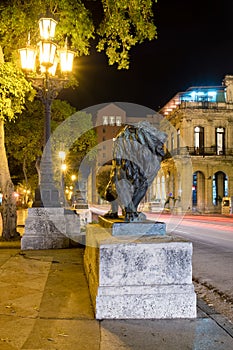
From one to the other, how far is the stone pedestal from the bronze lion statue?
5.95 metres

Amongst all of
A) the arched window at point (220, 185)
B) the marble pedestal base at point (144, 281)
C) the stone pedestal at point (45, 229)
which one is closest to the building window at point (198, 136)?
the arched window at point (220, 185)

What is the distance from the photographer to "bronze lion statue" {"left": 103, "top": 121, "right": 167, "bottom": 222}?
5.86 metres

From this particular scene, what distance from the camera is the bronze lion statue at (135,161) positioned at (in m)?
5.86

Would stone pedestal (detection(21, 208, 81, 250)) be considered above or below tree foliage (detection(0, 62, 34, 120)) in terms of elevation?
below

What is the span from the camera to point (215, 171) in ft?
162

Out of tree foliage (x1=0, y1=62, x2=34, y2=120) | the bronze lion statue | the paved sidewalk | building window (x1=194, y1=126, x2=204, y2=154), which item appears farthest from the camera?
building window (x1=194, y1=126, x2=204, y2=154)

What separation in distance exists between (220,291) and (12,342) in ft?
14.9

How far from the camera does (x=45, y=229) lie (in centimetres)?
1163

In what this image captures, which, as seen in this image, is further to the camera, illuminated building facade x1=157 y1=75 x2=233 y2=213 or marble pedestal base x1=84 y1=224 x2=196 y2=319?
illuminated building facade x1=157 y1=75 x2=233 y2=213

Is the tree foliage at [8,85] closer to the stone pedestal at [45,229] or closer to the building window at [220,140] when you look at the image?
the stone pedestal at [45,229]

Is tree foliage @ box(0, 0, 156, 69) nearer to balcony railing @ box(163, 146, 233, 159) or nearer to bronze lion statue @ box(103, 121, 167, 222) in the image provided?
bronze lion statue @ box(103, 121, 167, 222)

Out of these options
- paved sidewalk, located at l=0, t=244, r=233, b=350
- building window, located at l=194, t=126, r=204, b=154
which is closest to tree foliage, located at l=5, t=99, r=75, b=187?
building window, located at l=194, t=126, r=204, b=154

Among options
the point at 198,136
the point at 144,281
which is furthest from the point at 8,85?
the point at 198,136

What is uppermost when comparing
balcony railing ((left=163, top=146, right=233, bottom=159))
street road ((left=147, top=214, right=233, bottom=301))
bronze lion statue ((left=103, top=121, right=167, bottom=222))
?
balcony railing ((left=163, top=146, right=233, bottom=159))
